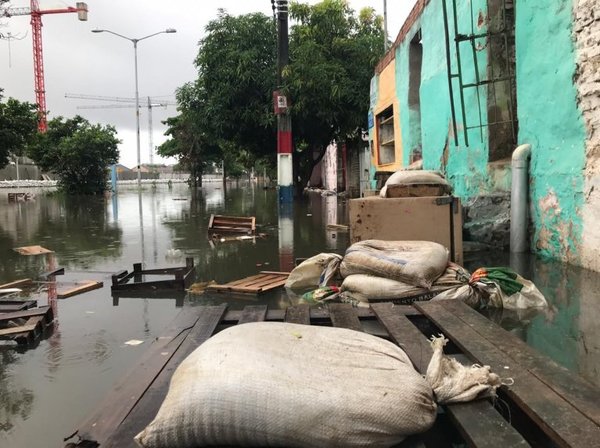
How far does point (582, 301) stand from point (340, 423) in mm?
3112

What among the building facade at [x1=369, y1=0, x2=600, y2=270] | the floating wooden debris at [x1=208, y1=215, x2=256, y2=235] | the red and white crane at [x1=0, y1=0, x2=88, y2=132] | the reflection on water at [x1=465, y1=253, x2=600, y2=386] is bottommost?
the reflection on water at [x1=465, y1=253, x2=600, y2=386]

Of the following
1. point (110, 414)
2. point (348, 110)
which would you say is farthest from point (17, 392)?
point (348, 110)

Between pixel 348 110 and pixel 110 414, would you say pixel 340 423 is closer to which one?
pixel 110 414

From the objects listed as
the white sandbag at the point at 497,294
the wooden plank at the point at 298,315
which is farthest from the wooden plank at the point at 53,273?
the white sandbag at the point at 497,294

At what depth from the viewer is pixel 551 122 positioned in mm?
5348

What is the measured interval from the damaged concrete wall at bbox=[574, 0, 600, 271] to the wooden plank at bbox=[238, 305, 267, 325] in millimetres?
3239

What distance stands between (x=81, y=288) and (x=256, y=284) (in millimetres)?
1668

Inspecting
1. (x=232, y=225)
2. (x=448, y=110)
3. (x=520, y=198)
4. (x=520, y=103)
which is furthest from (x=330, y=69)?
(x=520, y=198)

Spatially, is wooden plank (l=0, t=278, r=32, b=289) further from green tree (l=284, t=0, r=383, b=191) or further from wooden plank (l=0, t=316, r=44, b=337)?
green tree (l=284, t=0, r=383, b=191)

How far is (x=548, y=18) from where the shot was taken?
530 centimetres

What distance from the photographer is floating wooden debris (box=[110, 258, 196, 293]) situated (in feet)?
15.8

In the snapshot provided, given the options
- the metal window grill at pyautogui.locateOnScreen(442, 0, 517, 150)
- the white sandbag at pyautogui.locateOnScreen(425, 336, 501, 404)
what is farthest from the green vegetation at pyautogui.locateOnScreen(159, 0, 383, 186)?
the white sandbag at pyautogui.locateOnScreen(425, 336, 501, 404)

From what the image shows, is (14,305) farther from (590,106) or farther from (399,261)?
(590,106)

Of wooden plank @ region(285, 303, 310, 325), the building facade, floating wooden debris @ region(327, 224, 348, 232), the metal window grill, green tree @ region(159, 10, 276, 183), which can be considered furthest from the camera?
green tree @ region(159, 10, 276, 183)
